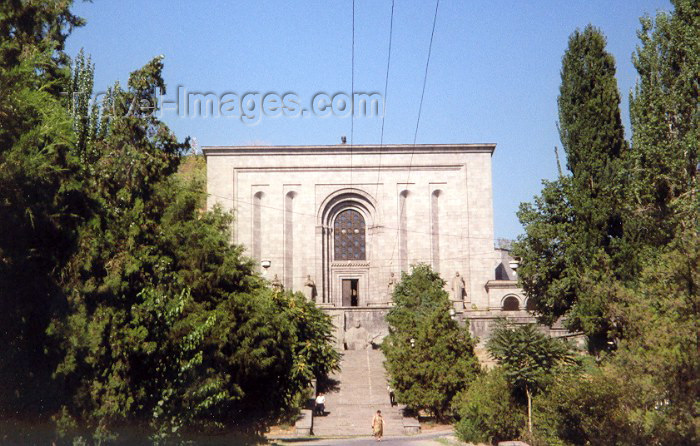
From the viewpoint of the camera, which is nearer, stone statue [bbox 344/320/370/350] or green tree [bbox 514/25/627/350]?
green tree [bbox 514/25/627/350]

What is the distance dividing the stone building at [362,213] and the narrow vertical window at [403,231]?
0.19ft

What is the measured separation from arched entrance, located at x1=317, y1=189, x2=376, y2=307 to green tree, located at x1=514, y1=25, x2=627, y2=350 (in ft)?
69.6

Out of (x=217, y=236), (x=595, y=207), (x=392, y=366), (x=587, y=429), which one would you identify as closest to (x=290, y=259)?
(x=392, y=366)

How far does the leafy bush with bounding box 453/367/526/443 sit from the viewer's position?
813 inches

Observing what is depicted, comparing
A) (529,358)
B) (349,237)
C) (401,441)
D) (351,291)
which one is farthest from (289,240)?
(529,358)

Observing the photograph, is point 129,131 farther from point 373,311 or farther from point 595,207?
point 373,311

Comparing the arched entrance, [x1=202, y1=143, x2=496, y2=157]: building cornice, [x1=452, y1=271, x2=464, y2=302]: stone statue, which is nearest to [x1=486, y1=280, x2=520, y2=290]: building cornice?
[x1=452, y1=271, x2=464, y2=302]: stone statue

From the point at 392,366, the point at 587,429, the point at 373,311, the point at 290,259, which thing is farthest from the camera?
the point at 290,259

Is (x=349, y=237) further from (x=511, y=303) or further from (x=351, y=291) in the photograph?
(x=511, y=303)

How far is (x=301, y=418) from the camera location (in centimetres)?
2588

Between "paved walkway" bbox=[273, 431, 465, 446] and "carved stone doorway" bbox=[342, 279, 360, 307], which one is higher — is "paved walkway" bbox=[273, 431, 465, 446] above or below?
below

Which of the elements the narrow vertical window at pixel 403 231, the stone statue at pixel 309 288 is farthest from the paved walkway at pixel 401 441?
the narrow vertical window at pixel 403 231

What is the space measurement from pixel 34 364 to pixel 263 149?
3694cm

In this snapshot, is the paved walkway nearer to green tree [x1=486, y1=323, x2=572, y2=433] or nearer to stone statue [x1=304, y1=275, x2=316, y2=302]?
green tree [x1=486, y1=323, x2=572, y2=433]
